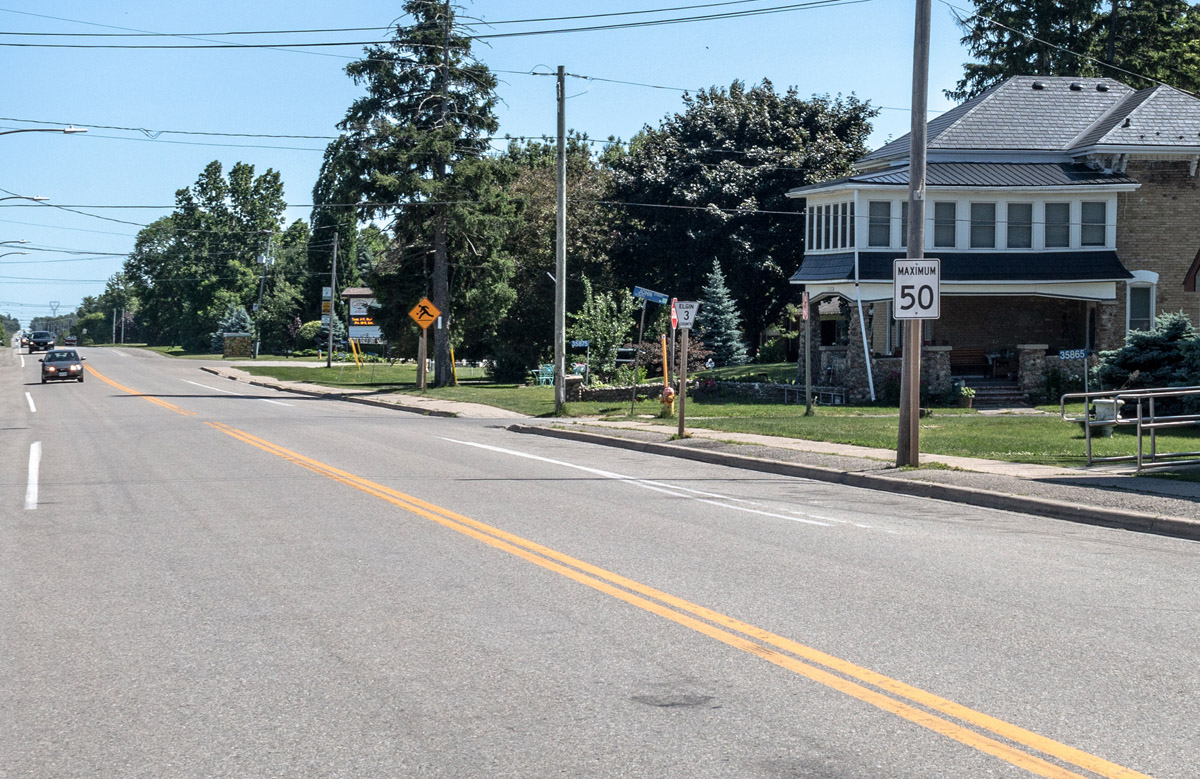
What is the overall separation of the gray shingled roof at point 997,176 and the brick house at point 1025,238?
0.07 m

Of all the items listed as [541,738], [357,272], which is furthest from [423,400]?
[357,272]

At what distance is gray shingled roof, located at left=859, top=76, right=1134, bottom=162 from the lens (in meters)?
39.1

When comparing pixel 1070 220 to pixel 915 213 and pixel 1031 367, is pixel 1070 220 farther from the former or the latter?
pixel 915 213

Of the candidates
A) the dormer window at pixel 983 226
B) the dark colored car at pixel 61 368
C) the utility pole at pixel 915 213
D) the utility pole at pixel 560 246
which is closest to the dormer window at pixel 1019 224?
the dormer window at pixel 983 226

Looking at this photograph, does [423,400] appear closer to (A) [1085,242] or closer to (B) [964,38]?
(A) [1085,242]

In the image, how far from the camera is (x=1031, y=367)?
3431 centimetres

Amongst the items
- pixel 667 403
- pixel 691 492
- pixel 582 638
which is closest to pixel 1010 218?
pixel 667 403

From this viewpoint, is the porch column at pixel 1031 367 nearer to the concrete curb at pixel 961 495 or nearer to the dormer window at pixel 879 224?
the dormer window at pixel 879 224

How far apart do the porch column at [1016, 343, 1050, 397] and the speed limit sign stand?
19637 mm

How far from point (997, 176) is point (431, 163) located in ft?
71.6

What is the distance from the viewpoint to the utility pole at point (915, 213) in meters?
16.3

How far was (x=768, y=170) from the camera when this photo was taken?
5306 cm

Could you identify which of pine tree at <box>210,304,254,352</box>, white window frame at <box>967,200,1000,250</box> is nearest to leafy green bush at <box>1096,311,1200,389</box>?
white window frame at <box>967,200,1000,250</box>

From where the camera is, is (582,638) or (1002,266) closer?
(582,638)
